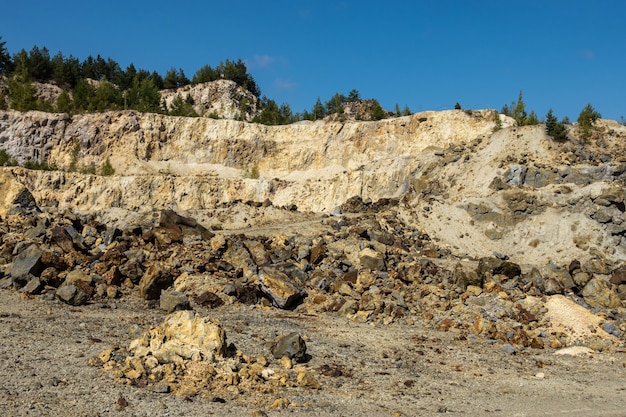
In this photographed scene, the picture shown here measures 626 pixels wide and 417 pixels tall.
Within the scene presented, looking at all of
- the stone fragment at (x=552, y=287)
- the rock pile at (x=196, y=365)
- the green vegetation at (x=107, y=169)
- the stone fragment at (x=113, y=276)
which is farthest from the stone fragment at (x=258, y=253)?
the green vegetation at (x=107, y=169)

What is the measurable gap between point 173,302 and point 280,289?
13.5 feet

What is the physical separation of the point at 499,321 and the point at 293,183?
35.1 metres

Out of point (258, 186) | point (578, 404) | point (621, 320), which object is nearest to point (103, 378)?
point (578, 404)

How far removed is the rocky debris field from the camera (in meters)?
9.88

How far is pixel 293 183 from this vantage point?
5100 centimetres

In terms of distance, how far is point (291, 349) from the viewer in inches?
486

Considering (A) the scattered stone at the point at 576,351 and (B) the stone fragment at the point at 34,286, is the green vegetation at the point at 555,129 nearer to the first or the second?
(A) the scattered stone at the point at 576,351

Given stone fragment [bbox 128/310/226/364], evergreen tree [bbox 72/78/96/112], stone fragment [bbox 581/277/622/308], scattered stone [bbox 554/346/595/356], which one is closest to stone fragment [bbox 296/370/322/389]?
stone fragment [bbox 128/310/226/364]

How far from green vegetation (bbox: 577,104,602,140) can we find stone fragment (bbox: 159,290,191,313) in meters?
35.4

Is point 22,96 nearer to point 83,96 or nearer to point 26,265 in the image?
point 83,96

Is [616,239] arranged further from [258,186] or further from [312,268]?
[258,186]

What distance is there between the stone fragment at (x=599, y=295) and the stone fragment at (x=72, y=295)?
18.5m

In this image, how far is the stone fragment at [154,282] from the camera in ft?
60.0

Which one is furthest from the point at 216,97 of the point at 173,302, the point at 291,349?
the point at 291,349
